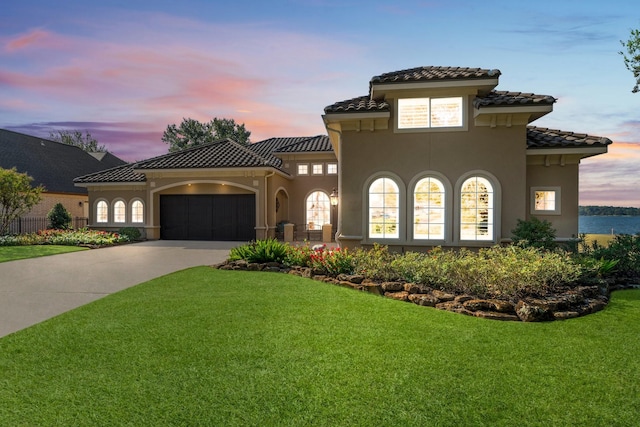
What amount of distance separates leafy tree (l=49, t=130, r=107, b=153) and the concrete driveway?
181 ft

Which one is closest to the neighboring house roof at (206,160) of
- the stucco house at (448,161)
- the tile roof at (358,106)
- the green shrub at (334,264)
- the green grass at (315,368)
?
the tile roof at (358,106)

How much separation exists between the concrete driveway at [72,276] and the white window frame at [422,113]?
7637mm

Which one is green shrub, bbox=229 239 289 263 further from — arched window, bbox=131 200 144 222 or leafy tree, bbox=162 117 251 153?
leafy tree, bbox=162 117 251 153

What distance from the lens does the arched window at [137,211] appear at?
810 inches

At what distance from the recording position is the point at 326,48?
11664mm

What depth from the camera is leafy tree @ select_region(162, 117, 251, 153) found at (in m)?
44.5

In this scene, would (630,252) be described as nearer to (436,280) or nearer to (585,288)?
(585,288)

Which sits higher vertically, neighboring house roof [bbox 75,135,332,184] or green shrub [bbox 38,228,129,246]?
neighboring house roof [bbox 75,135,332,184]

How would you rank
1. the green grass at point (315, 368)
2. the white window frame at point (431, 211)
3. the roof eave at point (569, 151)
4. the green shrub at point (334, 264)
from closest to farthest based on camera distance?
the green grass at point (315, 368)
the green shrub at point (334, 264)
the roof eave at point (569, 151)
the white window frame at point (431, 211)

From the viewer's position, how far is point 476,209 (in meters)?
10.9

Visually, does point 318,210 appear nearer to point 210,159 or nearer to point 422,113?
point 210,159

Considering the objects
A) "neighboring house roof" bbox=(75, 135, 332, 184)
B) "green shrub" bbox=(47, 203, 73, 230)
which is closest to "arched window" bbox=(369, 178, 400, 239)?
"neighboring house roof" bbox=(75, 135, 332, 184)

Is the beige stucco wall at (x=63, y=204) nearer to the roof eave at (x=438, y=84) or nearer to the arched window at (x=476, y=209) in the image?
the roof eave at (x=438, y=84)

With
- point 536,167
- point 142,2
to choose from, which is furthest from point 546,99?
point 142,2
